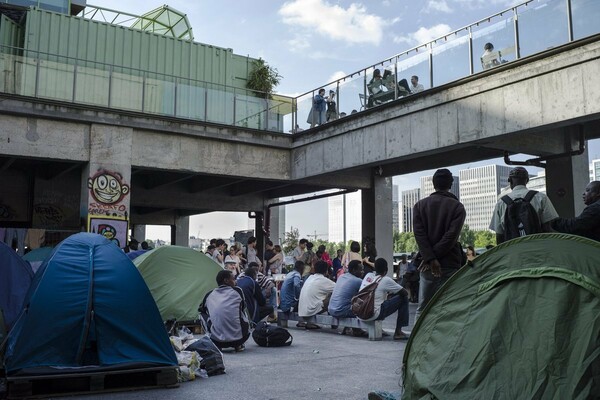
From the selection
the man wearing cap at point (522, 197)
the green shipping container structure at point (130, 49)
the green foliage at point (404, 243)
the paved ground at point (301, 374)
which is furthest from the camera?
the green foliage at point (404, 243)

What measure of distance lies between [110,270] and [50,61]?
11550mm

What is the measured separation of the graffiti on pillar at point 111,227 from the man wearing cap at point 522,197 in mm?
12632

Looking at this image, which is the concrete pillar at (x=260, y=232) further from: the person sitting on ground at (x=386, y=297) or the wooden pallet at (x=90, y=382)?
the wooden pallet at (x=90, y=382)

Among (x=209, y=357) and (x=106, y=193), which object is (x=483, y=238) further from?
(x=209, y=357)

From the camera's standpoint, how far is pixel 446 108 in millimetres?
13953

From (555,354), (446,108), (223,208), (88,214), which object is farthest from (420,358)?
(223,208)

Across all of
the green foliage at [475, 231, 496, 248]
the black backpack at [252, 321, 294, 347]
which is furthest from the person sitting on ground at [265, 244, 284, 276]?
the green foliage at [475, 231, 496, 248]

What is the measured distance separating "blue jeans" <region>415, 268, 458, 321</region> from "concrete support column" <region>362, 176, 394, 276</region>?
15.5 metres

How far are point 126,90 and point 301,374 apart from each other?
1261 centimetres

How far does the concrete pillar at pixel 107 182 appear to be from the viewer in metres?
16.1

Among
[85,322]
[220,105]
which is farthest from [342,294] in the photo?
[220,105]

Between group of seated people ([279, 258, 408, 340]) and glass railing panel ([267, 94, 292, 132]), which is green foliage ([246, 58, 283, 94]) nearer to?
glass railing panel ([267, 94, 292, 132])

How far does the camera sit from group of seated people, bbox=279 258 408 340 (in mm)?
9562

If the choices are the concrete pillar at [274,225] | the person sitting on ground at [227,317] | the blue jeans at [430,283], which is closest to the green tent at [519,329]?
the blue jeans at [430,283]
